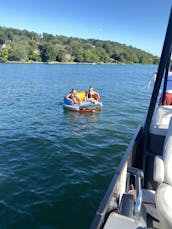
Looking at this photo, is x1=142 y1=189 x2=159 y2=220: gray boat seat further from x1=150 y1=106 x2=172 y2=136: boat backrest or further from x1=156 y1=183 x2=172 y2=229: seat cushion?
x1=150 y1=106 x2=172 y2=136: boat backrest

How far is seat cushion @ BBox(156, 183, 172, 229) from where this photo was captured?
2.81 meters

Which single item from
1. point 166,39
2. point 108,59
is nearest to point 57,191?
point 166,39

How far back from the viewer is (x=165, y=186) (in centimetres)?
329

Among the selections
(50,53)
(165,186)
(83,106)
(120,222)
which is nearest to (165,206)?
(165,186)

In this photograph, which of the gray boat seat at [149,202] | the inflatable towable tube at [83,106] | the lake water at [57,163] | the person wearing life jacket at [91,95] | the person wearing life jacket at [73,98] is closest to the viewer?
the gray boat seat at [149,202]

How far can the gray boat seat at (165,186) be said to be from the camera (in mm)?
2840

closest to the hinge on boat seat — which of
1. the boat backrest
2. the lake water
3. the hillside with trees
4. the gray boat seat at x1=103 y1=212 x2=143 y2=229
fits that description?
the gray boat seat at x1=103 y1=212 x2=143 y2=229

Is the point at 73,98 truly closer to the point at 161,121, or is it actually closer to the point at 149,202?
the point at 161,121

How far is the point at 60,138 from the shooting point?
11.9 meters

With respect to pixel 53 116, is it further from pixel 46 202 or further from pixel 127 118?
pixel 46 202

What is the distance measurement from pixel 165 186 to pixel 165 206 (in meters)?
0.43

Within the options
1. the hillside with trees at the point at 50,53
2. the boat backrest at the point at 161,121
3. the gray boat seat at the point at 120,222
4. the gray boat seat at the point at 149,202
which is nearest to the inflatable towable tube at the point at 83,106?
the boat backrest at the point at 161,121

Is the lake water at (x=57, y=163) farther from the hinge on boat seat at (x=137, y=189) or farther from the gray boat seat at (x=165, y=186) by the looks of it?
the gray boat seat at (x=165, y=186)

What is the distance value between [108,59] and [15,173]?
136592mm
